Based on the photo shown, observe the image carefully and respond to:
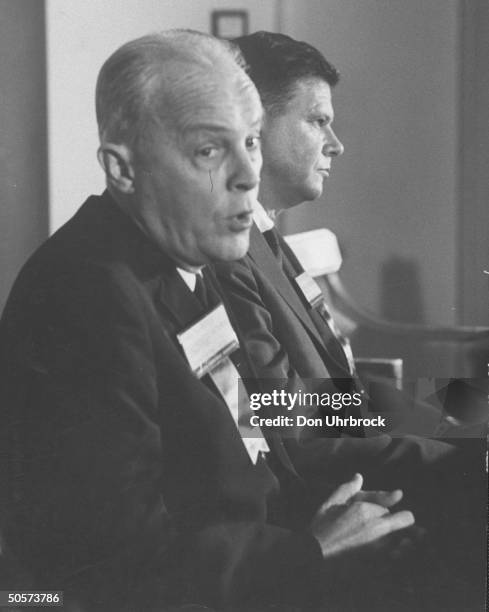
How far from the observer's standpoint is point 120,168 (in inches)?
49.6

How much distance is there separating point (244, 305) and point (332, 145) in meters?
0.37

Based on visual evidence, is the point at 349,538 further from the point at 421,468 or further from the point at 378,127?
the point at 378,127

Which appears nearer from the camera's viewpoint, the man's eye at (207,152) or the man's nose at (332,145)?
the man's eye at (207,152)

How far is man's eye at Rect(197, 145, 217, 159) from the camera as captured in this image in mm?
1274

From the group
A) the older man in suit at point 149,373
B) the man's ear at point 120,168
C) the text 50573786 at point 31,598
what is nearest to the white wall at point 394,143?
the older man in suit at point 149,373

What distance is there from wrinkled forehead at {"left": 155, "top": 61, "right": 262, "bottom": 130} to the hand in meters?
0.72

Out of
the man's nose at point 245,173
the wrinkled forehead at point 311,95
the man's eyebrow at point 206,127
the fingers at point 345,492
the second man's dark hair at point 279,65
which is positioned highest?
the second man's dark hair at point 279,65

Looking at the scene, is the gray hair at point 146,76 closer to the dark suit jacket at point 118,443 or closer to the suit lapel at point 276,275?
the dark suit jacket at point 118,443

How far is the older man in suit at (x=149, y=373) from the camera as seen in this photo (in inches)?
48.0

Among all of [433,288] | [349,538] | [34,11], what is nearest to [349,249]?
[433,288]

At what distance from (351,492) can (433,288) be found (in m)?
0.45

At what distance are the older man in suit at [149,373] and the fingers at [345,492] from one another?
0.07 meters

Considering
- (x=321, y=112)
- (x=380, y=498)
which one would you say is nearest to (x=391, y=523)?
(x=380, y=498)

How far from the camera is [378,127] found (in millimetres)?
1509
